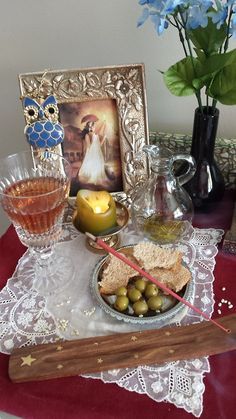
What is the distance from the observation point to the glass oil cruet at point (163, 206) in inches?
29.5

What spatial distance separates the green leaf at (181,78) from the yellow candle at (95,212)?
0.23 meters

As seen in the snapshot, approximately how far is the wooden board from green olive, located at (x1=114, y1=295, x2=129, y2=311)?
4 centimetres

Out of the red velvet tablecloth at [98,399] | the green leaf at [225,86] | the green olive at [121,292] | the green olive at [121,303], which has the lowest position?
the red velvet tablecloth at [98,399]

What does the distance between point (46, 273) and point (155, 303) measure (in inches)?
8.5

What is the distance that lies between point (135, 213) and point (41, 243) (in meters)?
0.19

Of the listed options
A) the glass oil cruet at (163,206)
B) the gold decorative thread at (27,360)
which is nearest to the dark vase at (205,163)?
the glass oil cruet at (163,206)

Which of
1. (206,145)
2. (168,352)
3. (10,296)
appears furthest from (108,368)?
(206,145)

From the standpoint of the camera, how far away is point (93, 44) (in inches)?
35.1

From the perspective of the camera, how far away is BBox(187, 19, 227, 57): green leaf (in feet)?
2.16

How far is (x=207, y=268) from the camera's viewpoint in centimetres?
68

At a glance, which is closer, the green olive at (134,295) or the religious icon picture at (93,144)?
the green olive at (134,295)

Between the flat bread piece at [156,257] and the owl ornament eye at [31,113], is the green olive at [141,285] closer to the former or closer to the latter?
the flat bread piece at [156,257]

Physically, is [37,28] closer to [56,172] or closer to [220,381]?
[56,172]

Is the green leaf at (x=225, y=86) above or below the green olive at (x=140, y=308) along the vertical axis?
above
